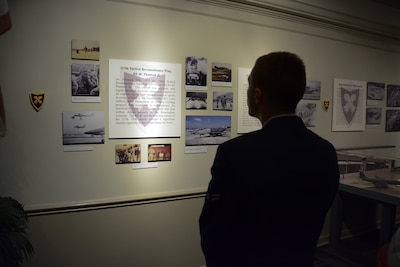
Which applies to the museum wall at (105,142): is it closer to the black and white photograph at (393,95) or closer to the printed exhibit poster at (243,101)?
the printed exhibit poster at (243,101)

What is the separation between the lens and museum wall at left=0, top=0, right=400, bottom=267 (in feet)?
6.20

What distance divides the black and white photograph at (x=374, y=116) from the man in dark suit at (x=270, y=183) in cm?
315

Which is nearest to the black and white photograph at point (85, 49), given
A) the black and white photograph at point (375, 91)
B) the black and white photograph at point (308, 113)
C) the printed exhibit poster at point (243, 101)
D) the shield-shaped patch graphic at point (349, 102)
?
the printed exhibit poster at point (243, 101)

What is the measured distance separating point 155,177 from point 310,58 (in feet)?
6.93

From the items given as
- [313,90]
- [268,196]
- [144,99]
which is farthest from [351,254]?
[268,196]

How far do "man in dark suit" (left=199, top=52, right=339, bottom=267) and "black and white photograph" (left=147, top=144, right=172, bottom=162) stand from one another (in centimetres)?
136

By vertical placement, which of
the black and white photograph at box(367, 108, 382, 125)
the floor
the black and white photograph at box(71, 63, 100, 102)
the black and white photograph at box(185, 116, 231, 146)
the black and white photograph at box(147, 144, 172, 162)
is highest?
the black and white photograph at box(71, 63, 100, 102)

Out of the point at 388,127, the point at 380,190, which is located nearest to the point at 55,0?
the point at 380,190

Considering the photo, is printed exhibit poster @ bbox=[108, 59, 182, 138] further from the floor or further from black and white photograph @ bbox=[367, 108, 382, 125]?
black and white photograph @ bbox=[367, 108, 382, 125]

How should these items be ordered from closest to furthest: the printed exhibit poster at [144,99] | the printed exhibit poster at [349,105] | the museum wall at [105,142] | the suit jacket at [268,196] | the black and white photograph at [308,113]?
the suit jacket at [268,196] < the museum wall at [105,142] < the printed exhibit poster at [144,99] < the black and white photograph at [308,113] < the printed exhibit poster at [349,105]

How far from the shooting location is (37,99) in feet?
6.25

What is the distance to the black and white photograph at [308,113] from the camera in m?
3.07

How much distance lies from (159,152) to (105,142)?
0.43 metres

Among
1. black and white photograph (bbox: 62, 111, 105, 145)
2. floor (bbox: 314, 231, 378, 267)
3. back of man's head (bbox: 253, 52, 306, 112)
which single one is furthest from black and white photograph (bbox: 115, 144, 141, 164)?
floor (bbox: 314, 231, 378, 267)
